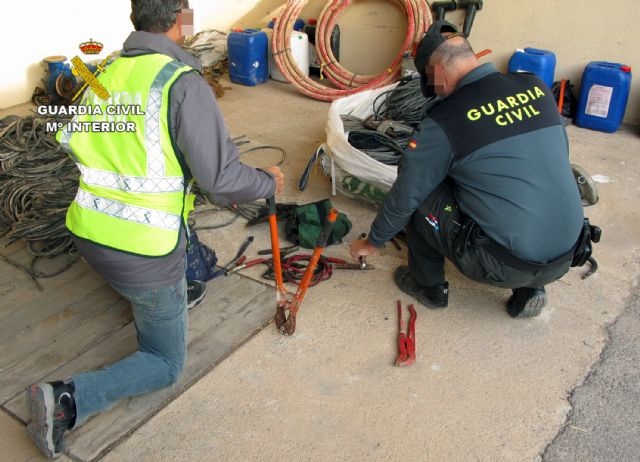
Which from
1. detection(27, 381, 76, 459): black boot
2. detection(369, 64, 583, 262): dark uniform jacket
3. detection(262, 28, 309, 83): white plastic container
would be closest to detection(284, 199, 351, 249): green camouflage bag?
detection(369, 64, 583, 262): dark uniform jacket

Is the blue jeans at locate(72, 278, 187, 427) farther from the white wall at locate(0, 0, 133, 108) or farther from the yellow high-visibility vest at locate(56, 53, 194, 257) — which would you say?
the white wall at locate(0, 0, 133, 108)

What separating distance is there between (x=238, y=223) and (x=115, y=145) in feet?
5.63

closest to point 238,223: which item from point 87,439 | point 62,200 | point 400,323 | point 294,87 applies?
point 62,200

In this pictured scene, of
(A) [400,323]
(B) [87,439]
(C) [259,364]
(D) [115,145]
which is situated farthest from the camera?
(A) [400,323]

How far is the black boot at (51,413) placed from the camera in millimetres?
1898

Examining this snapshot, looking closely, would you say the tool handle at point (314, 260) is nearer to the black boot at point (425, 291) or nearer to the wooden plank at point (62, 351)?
the black boot at point (425, 291)

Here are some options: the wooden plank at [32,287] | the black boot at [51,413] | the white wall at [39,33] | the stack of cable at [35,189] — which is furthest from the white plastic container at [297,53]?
the black boot at [51,413]

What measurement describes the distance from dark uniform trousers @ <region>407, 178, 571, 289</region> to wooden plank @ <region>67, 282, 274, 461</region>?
853 mm

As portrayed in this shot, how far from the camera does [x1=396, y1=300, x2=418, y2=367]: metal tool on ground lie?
2455mm

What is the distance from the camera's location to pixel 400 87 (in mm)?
4336

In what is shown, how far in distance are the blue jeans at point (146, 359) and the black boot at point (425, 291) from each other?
3.84 feet

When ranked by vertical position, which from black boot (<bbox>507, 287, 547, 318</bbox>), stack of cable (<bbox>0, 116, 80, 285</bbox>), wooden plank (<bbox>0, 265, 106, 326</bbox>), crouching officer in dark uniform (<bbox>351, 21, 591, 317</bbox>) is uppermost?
crouching officer in dark uniform (<bbox>351, 21, 591, 317</bbox>)

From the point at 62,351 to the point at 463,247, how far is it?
1.80 metres

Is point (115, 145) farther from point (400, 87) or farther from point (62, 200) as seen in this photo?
point (400, 87)
